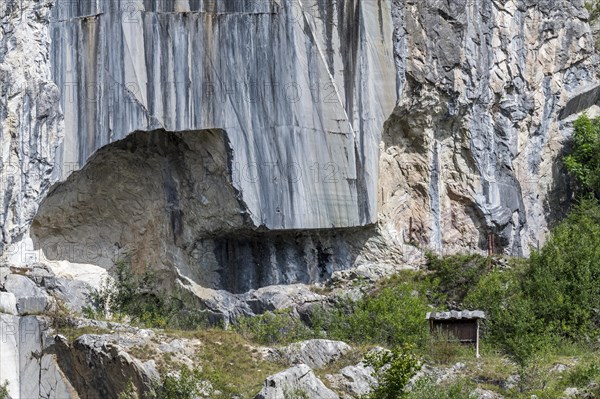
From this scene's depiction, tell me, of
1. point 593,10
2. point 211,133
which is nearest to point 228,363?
point 211,133

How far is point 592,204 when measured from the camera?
39.8 m

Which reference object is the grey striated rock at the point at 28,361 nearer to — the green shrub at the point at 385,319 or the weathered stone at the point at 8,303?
the weathered stone at the point at 8,303

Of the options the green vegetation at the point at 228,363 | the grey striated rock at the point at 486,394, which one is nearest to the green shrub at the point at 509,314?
the grey striated rock at the point at 486,394

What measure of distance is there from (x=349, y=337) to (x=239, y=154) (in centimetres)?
485

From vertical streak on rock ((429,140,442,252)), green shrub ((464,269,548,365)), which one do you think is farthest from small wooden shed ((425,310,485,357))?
vertical streak on rock ((429,140,442,252))

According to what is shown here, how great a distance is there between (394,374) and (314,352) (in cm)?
372

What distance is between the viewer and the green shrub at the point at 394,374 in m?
28.6

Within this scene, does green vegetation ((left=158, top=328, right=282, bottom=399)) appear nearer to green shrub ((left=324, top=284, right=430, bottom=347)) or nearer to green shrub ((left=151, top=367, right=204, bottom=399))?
green shrub ((left=151, top=367, right=204, bottom=399))

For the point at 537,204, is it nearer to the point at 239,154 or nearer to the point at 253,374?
the point at 239,154

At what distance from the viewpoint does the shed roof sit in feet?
110

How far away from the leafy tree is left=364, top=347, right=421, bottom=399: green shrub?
12.6 m

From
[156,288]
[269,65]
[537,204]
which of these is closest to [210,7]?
[269,65]

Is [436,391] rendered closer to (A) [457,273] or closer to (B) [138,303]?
(A) [457,273]

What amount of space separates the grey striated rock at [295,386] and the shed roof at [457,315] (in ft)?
15.7
